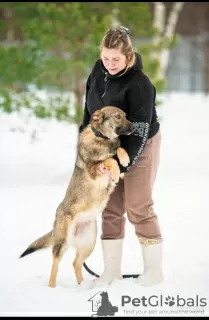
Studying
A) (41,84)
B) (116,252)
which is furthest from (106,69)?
(41,84)

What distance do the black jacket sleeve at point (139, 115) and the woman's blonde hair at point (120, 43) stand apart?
0.55ft

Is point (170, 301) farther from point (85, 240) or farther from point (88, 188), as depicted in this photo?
point (88, 188)

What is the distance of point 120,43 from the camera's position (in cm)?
376

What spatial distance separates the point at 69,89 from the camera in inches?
368

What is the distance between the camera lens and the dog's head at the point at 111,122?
3.79 meters

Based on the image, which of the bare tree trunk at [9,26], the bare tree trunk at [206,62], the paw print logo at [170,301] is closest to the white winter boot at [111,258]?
the paw print logo at [170,301]

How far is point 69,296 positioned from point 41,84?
17.7 feet

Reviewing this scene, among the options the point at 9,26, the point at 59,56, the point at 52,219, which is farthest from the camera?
the point at 9,26

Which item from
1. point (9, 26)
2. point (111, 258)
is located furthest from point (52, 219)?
point (9, 26)

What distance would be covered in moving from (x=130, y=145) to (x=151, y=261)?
0.86m

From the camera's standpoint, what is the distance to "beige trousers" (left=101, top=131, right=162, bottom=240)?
13.1 ft

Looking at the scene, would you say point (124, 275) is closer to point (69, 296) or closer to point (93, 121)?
point (69, 296)

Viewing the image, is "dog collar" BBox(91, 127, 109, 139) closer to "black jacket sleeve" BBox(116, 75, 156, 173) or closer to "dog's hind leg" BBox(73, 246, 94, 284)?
"black jacket sleeve" BBox(116, 75, 156, 173)

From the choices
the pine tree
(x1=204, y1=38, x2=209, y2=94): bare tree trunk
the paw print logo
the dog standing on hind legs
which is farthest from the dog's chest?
(x1=204, y1=38, x2=209, y2=94): bare tree trunk
